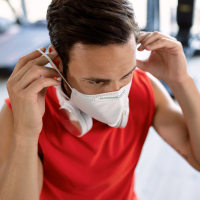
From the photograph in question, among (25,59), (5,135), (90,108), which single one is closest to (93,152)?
(90,108)

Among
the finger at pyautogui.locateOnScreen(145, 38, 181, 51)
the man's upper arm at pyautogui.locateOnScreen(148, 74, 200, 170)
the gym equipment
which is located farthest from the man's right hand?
the gym equipment

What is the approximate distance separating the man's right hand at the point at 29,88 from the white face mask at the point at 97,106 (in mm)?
39

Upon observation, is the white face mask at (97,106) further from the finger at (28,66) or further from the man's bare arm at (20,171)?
the man's bare arm at (20,171)

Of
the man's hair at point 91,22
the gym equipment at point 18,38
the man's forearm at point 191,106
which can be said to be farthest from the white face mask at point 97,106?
the gym equipment at point 18,38

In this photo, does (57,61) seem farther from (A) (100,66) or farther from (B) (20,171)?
(B) (20,171)

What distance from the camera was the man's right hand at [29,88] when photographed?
93 centimetres

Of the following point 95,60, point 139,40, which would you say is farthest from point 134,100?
point 95,60

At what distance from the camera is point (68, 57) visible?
0.92m

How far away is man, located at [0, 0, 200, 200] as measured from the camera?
86 cm

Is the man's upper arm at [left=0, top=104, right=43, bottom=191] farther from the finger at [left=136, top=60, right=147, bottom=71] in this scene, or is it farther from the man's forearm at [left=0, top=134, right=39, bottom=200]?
the finger at [left=136, top=60, right=147, bottom=71]

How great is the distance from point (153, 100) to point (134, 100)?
3.3 inches

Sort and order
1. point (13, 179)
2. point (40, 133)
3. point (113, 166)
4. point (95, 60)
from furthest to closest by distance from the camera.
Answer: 1. point (113, 166)
2. point (40, 133)
3. point (13, 179)
4. point (95, 60)

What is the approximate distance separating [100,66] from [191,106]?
51 cm

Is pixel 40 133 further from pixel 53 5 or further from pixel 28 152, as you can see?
pixel 53 5
